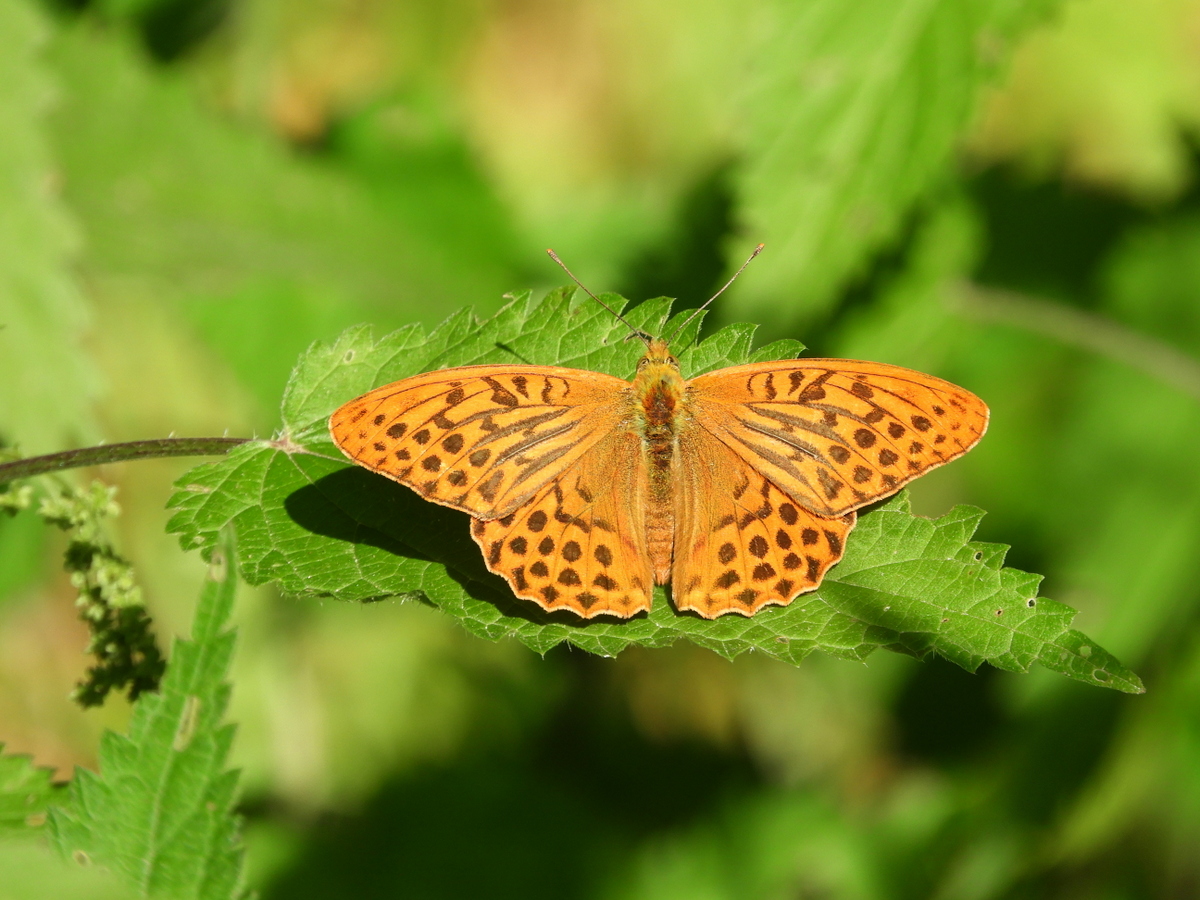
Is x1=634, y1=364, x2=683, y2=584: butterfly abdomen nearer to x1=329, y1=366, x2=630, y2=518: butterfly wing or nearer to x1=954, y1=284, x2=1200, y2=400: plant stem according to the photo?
x1=329, y1=366, x2=630, y2=518: butterfly wing

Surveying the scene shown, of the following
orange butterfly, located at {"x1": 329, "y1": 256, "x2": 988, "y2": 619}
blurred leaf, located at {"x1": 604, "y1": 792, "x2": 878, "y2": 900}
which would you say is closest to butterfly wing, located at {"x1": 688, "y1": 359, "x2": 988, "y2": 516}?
orange butterfly, located at {"x1": 329, "y1": 256, "x2": 988, "y2": 619}

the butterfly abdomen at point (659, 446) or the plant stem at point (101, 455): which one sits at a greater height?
the butterfly abdomen at point (659, 446)

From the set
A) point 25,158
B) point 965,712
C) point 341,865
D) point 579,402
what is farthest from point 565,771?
point 25,158

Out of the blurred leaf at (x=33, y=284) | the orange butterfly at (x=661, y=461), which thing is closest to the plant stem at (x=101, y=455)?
the orange butterfly at (x=661, y=461)

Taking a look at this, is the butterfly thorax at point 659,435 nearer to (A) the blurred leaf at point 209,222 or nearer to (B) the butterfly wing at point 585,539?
(B) the butterfly wing at point 585,539

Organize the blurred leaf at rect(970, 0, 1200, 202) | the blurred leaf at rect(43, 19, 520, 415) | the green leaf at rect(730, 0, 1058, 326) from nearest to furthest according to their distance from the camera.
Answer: the green leaf at rect(730, 0, 1058, 326) < the blurred leaf at rect(43, 19, 520, 415) < the blurred leaf at rect(970, 0, 1200, 202)

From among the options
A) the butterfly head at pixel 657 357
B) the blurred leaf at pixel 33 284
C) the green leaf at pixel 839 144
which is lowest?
the butterfly head at pixel 657 357

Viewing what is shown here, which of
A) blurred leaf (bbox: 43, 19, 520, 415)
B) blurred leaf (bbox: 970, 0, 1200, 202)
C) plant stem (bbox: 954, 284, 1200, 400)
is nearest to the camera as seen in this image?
plant stem (bbox: 954, 284, 1200, 400)

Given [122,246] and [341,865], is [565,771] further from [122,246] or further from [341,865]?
[122,246]

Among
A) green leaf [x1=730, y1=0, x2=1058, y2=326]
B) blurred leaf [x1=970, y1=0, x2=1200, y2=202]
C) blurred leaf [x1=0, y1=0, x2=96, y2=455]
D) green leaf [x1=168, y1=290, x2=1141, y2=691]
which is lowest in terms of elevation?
green leaf [x1=168, y1=290, x2=1141, y2=691]
